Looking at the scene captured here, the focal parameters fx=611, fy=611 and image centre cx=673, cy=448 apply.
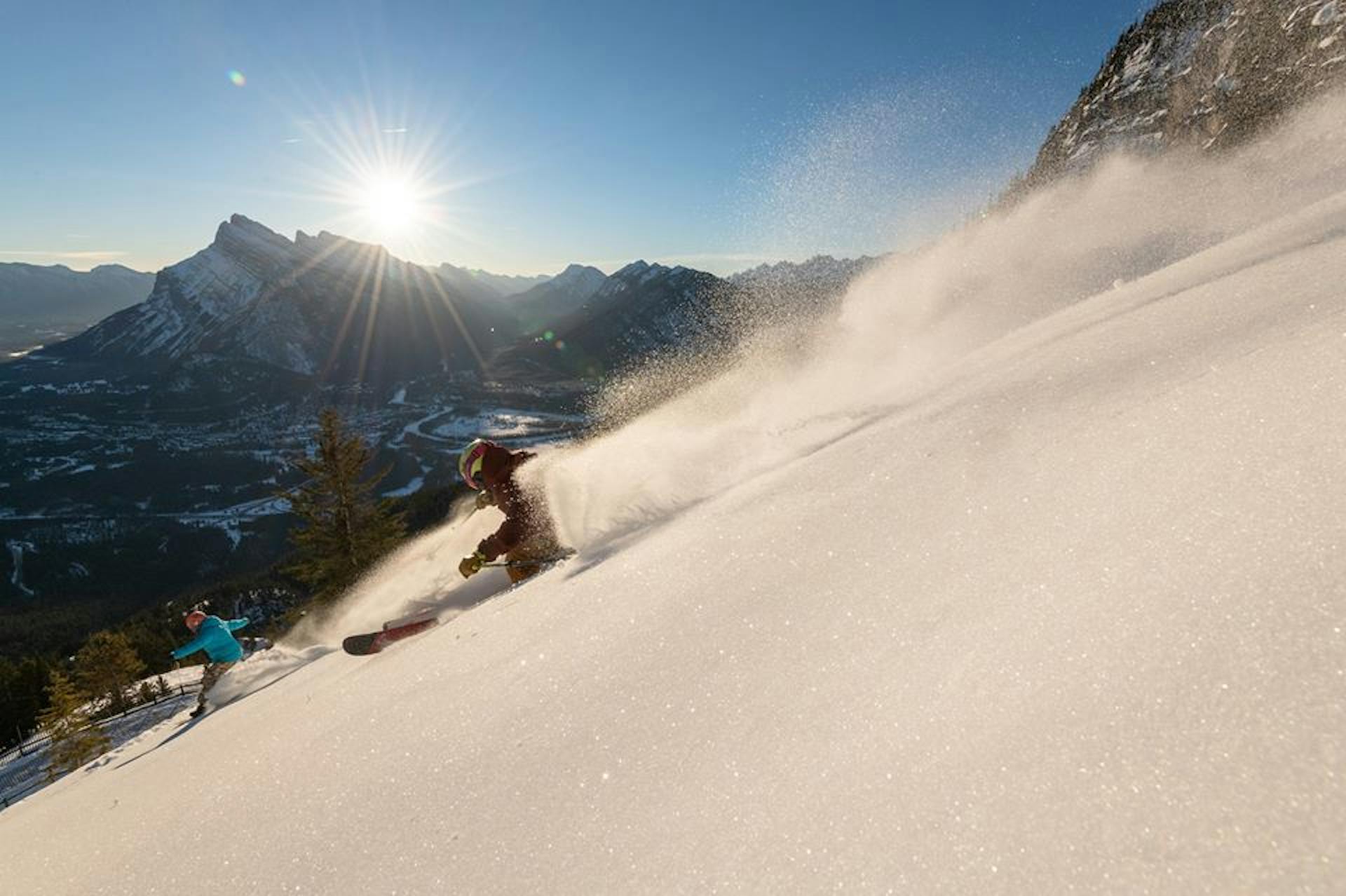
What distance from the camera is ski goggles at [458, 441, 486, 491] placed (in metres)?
9.18

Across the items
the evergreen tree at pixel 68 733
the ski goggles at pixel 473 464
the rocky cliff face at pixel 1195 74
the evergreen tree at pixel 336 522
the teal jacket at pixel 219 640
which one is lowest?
the evergreen tree at pixel 68 733

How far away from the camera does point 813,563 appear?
9.71 feet

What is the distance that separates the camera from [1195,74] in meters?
47.3

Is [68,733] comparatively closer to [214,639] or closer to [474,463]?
[214,639]

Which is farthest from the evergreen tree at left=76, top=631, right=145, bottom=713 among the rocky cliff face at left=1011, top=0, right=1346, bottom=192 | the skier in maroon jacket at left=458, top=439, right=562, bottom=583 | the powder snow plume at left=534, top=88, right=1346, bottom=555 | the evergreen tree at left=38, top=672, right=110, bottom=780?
the rocky cliff face at left=1011, top=0, right=1346, bottom=192

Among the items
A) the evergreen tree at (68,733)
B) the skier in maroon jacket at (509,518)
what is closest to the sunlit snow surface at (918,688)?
the skier in maroon jacket at (509,518)

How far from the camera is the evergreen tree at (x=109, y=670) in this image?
37.9m

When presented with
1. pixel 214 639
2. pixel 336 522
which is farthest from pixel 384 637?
pixel 336 522

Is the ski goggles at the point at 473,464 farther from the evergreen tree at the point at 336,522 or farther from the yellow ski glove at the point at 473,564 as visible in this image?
the evergreen tree at the point at 336,522

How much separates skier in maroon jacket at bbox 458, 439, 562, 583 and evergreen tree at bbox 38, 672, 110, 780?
32.8 metres

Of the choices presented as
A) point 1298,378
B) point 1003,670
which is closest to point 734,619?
point 1003,670

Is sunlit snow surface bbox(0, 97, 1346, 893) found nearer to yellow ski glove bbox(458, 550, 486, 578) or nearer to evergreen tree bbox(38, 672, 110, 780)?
yellow ski glove bbox(458, 550, 486, 578)

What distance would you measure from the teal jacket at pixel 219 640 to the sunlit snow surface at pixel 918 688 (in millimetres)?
5396

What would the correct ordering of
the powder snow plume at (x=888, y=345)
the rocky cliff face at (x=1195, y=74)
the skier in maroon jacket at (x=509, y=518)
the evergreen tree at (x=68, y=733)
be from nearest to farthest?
the powder snow plume at (x=888, y=345)
the skier in maroon jacket at (x=509, y=518)
the evergreen tree at (x=68, y=733)
the rocky cliff face at (x=1195, y=74)
